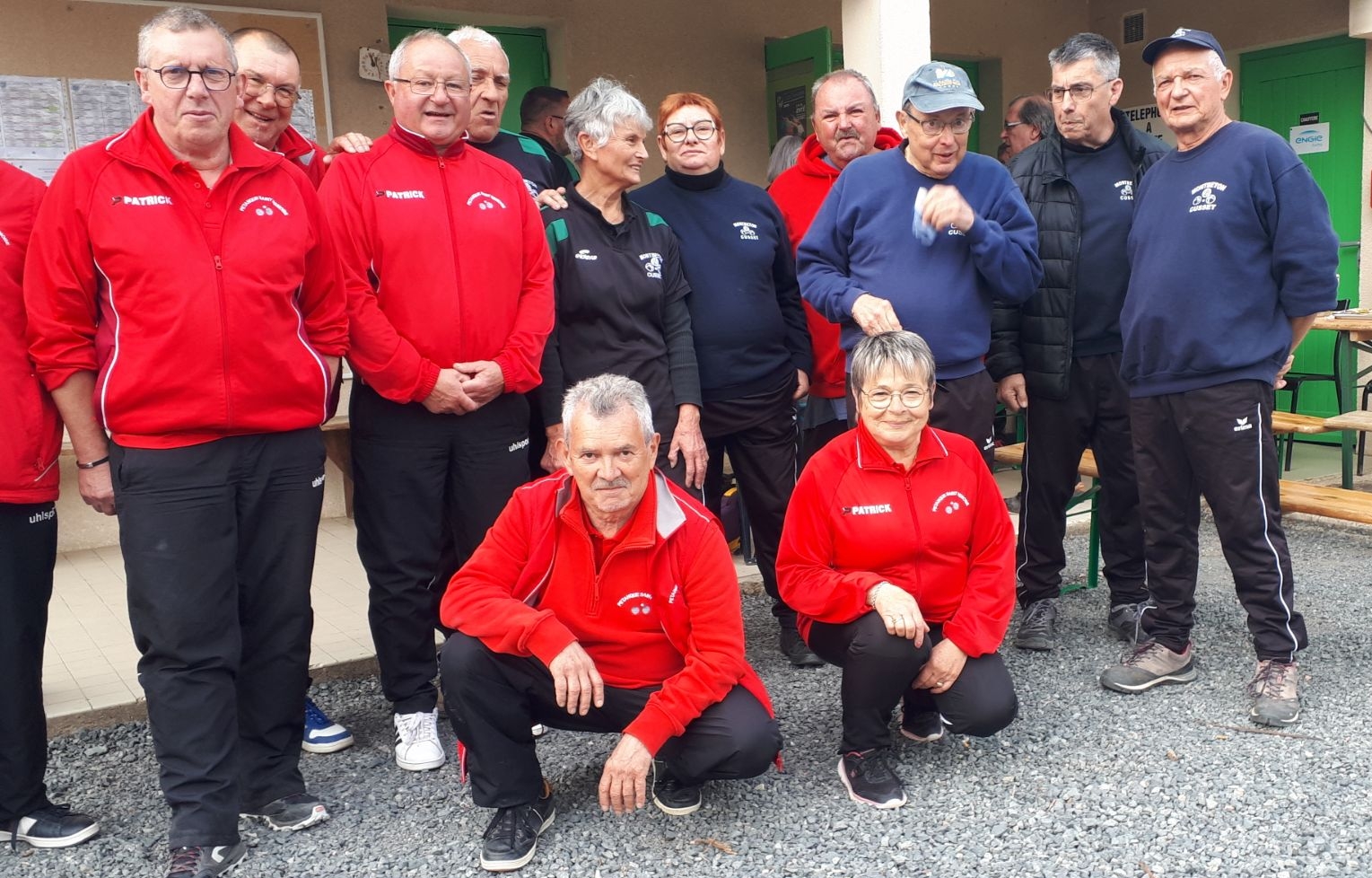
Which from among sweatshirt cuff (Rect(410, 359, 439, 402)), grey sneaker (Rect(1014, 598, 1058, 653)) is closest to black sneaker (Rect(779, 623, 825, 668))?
grey sneaker (Rect(1014, 598, 1058, 653))

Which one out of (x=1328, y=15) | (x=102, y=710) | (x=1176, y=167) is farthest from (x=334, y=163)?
(x=1328, y=15)

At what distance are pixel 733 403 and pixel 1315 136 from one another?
19.7ft

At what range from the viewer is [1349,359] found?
635 centimetres

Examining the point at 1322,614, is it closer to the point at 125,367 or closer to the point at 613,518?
the point at 613,518

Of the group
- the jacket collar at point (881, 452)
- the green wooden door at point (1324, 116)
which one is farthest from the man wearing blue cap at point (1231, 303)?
the green wooden door at point (1324, 116)

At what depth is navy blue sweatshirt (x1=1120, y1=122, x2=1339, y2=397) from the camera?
3359 millimetres

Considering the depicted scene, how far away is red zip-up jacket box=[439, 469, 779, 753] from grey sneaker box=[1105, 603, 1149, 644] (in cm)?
189

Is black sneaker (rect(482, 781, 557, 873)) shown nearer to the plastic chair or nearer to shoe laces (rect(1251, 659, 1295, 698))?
shoe laces (rect(1251, 659, 1295, 698))

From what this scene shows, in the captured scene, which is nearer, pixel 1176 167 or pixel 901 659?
pixel 901 659

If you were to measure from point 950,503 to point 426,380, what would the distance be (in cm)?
145

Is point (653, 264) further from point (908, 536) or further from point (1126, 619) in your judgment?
point (1126, 619)

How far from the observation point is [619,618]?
2857 mm

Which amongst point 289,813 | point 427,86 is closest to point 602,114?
point 427,86

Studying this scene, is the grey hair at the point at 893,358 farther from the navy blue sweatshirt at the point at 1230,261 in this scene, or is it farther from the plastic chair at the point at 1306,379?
the plastic chair at the point at 1306,379
